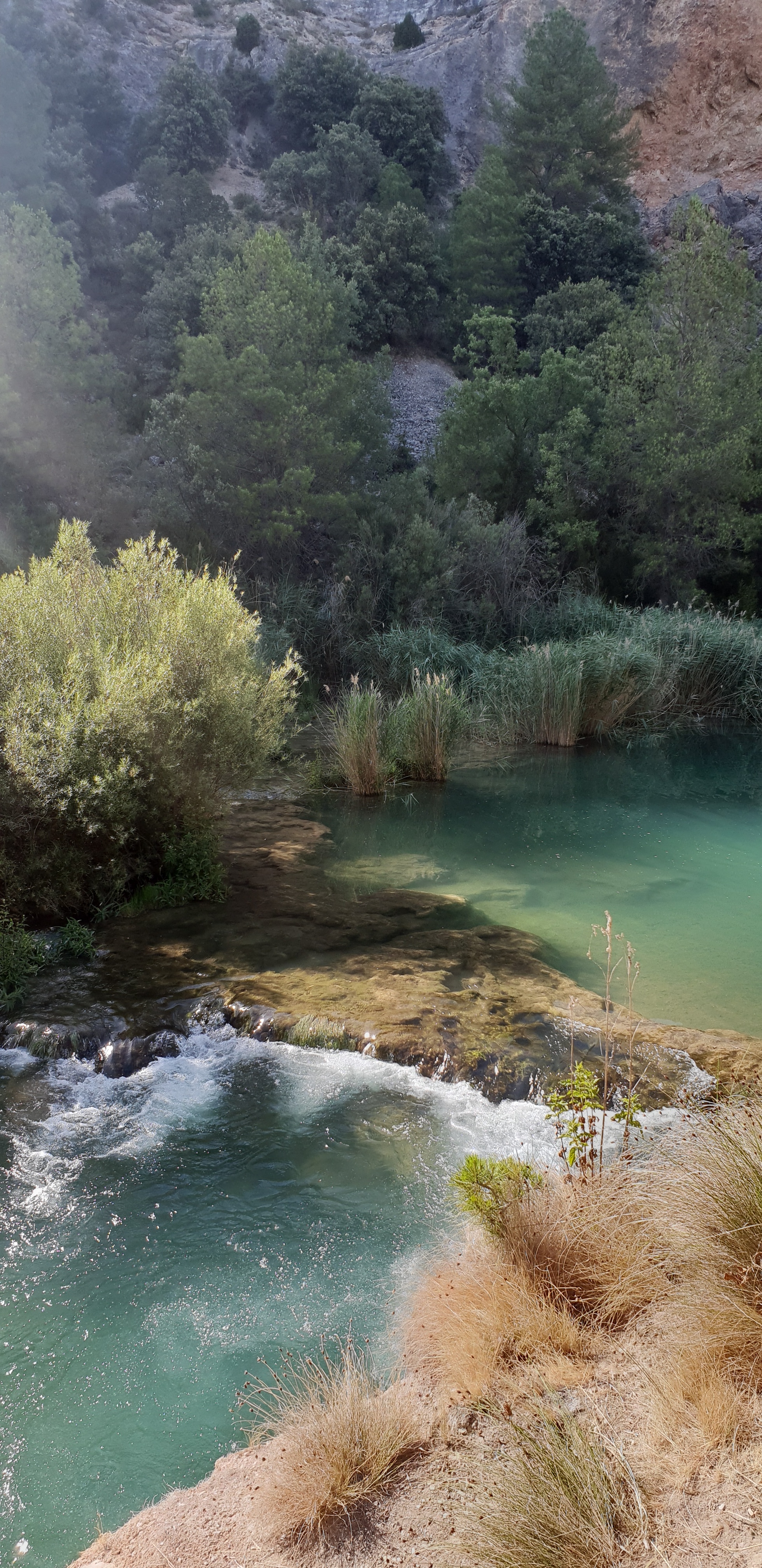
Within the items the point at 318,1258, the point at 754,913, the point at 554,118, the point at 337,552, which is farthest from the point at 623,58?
the point at 318,1258

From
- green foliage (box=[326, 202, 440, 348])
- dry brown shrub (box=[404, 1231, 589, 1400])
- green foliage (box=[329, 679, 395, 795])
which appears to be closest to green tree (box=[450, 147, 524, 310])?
green foliage (box=[326, 202, 440, 348])

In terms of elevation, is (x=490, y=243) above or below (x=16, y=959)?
above

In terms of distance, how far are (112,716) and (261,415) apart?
13231 millimetres

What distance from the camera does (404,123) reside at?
110 feet

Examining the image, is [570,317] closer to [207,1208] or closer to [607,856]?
[607,856]

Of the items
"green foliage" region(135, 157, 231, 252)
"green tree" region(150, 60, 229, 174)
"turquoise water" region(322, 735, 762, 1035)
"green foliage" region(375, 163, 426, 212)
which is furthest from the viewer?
"green tree" region(150, 60, 229, 174)

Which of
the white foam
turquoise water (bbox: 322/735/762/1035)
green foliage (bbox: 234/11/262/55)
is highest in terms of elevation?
green foliage (bbox: 234/11/262/55)

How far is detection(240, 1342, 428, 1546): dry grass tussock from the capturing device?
7.52 ft

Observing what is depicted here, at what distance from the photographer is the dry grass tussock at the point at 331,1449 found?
2291 mm

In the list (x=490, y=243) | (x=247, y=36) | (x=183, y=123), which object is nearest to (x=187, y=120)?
(x=183, y=123)

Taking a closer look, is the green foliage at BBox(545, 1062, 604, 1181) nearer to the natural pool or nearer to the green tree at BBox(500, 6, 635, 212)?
the natural pool

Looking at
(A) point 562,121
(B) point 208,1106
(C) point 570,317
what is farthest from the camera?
(A) point 562,121

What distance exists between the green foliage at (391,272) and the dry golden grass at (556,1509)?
29721mm

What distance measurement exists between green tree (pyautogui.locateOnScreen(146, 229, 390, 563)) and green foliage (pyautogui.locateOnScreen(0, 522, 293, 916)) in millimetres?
9997
